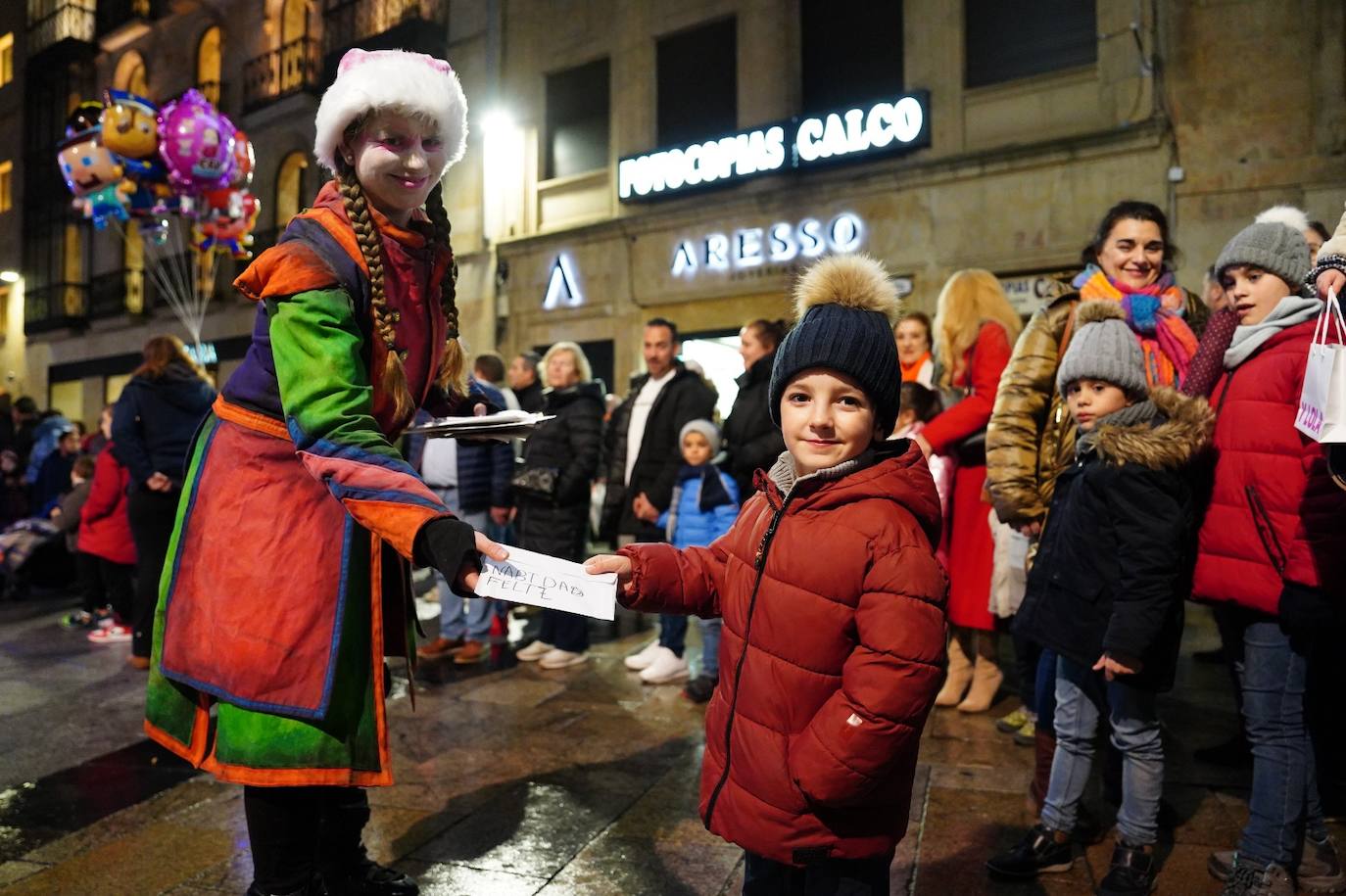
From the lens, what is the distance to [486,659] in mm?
6160

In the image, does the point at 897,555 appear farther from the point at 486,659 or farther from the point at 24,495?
the point at 24,495

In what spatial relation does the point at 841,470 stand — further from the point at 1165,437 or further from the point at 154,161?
the point at 154,161

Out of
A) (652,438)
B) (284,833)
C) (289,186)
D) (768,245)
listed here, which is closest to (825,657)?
(284,833)

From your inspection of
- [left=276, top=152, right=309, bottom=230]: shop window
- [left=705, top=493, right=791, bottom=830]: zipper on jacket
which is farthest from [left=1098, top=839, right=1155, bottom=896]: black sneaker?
[left=276, top=152, right=309, bottom=230]: shop window

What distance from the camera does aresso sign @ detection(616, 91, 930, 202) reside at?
1186 cm

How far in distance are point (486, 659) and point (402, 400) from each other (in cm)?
424

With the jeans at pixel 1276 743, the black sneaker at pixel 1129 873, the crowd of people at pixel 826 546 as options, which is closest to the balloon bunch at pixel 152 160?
the crowd of people at pixel 826 546

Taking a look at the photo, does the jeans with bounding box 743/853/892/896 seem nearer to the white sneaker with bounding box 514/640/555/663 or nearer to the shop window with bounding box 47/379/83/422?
the white sneaker with bounding box 514/640/555/663

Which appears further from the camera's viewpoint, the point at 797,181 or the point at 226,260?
the point at 226,260

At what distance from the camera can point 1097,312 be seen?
326cm

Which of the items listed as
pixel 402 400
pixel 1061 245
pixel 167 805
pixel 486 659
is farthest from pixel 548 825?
pixel 1061 245

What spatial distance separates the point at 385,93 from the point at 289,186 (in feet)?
66.8

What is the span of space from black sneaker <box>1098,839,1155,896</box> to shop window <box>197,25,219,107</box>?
24740 mm

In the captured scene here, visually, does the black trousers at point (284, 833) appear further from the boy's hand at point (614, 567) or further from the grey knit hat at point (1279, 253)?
the grey knit hat at point (1279, 253)
